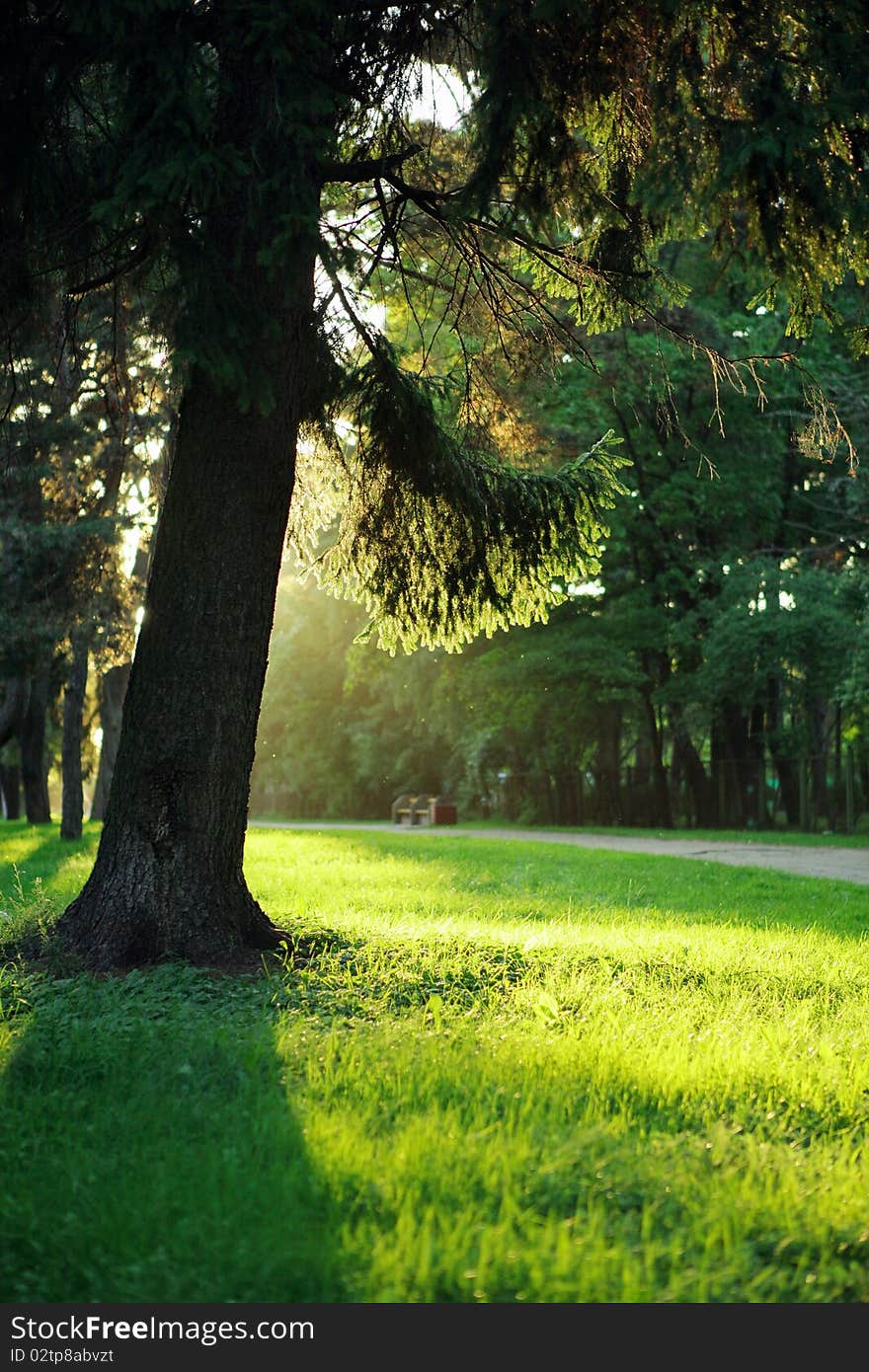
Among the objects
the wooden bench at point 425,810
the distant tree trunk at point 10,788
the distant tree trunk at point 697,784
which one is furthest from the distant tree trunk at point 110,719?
the distant tree trunk at point 10,788

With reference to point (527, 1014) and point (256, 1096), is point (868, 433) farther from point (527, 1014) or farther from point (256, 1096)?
point (256, 1096)

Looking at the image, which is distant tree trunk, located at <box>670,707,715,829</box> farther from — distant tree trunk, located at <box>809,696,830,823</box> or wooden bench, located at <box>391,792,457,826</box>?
wooden bench, located at <box>391,792,457,826</box>

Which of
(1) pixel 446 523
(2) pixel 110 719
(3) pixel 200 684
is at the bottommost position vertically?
(3) pixel 200 684

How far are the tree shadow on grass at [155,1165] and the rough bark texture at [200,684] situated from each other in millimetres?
1227

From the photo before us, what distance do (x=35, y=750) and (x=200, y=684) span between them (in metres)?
23.7

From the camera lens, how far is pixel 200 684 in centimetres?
732

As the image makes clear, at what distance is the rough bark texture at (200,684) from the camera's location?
7262 millimetres

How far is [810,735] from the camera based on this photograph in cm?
2752

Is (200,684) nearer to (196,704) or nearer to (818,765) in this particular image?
(196,704)

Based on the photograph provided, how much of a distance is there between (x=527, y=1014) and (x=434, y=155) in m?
→ 6.18

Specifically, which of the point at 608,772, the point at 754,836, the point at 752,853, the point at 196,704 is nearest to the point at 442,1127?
the point at 196,704

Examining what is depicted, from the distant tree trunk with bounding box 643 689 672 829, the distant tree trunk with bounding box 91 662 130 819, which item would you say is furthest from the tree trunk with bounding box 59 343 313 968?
the distant tree trunk with bounding box 643 689 672 829

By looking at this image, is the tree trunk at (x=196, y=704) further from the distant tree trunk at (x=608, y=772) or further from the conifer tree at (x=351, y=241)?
Answer: the distant tree trunk at (x=608, y=772)

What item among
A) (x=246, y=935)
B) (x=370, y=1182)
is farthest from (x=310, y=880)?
(x=370, y=1182)
